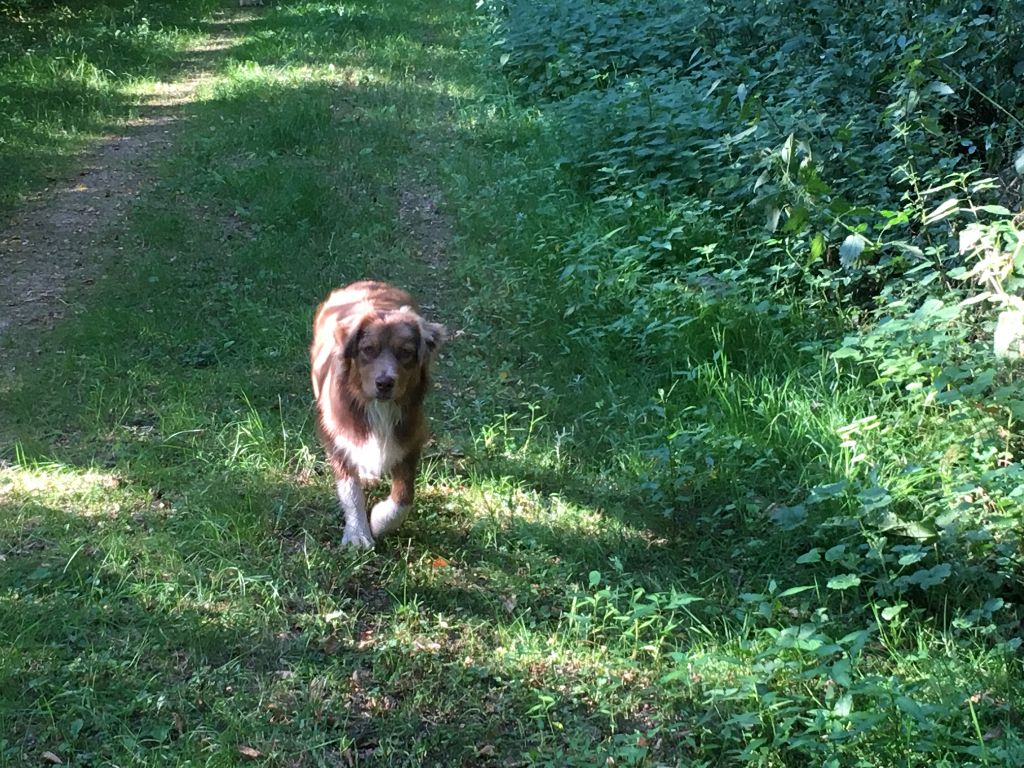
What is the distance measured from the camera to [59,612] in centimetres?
408

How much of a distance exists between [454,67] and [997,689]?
A: 440 inches

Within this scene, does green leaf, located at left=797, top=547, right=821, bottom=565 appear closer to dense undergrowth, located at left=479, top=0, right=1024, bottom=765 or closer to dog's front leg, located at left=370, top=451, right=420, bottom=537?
dense undergrowth, located at left=479, top=0, right=1024, bottom=765

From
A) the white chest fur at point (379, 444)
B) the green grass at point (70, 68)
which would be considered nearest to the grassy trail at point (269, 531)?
the white chest fur at point (379, 444)

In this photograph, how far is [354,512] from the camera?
4.70 meters

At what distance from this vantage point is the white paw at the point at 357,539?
4602 millimetres

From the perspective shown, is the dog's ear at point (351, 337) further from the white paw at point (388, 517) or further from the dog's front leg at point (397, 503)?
the white paw at point (388, 517)

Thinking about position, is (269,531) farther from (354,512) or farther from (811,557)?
(811,557)

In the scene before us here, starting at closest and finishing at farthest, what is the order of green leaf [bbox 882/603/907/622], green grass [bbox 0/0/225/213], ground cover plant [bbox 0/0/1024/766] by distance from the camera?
ground cover plant [bbox 0/0/1024/766] < green leaf [bbox 882/603/907/622] < green grass [bbox 0/0/225/213]

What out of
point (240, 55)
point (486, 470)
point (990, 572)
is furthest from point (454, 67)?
point (990, 572)

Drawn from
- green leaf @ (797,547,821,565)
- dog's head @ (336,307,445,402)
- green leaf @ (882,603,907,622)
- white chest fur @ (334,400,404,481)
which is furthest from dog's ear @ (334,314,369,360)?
green leaf @ (882,603,907,622)

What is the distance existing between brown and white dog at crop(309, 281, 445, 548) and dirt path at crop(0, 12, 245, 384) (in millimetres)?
2667

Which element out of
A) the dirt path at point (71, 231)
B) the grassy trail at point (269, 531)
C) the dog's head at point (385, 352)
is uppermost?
the dog's head at point (385, 352)

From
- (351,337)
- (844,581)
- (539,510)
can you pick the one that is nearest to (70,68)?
(351,337)

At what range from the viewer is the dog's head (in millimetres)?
4566
